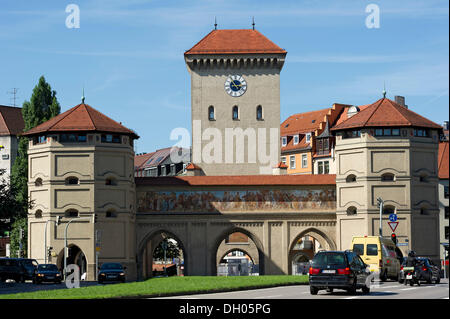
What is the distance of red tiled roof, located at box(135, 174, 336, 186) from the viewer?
72.3 metres

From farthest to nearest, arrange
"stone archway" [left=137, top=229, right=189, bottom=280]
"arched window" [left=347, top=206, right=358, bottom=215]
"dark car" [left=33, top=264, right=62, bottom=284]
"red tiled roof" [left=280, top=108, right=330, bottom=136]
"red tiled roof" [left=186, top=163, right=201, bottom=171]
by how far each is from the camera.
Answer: "red tiled roof" [left=280, top=108, right=330, bottom=136], "red tiled roof" [left=186, top=163, right=201, bottom=171], "stone archway" [left=137, top=229, right=189, bottom=280], "arched window" [left=347, top=206, right=358, bottom=215], "dark car" [left=33, top=264, right=62, bottom=284]

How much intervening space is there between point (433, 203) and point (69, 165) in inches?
1209

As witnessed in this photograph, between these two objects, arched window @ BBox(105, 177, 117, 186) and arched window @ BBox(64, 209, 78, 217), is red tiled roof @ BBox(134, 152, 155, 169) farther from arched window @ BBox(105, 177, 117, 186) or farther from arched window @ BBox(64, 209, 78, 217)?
arched window @ BBox(64, 209, 78, 217)

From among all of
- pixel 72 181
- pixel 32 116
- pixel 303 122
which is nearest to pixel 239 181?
pixel 72 181

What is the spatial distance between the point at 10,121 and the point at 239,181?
202ft

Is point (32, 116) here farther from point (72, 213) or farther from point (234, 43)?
point (234, 43)

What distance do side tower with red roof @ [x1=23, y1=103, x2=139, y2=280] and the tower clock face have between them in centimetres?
1950

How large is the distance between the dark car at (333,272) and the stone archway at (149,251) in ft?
137

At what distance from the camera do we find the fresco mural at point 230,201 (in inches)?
2842

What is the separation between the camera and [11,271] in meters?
59.5

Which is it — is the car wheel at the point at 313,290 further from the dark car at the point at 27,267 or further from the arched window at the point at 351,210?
the arched window at the point at 351,210

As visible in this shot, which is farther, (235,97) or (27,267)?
(235,97)

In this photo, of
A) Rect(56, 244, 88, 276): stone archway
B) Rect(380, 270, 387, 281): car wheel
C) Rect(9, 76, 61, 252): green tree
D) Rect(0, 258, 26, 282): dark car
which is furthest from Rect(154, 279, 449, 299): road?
Rect(9, 76, 61, 252): green tree
